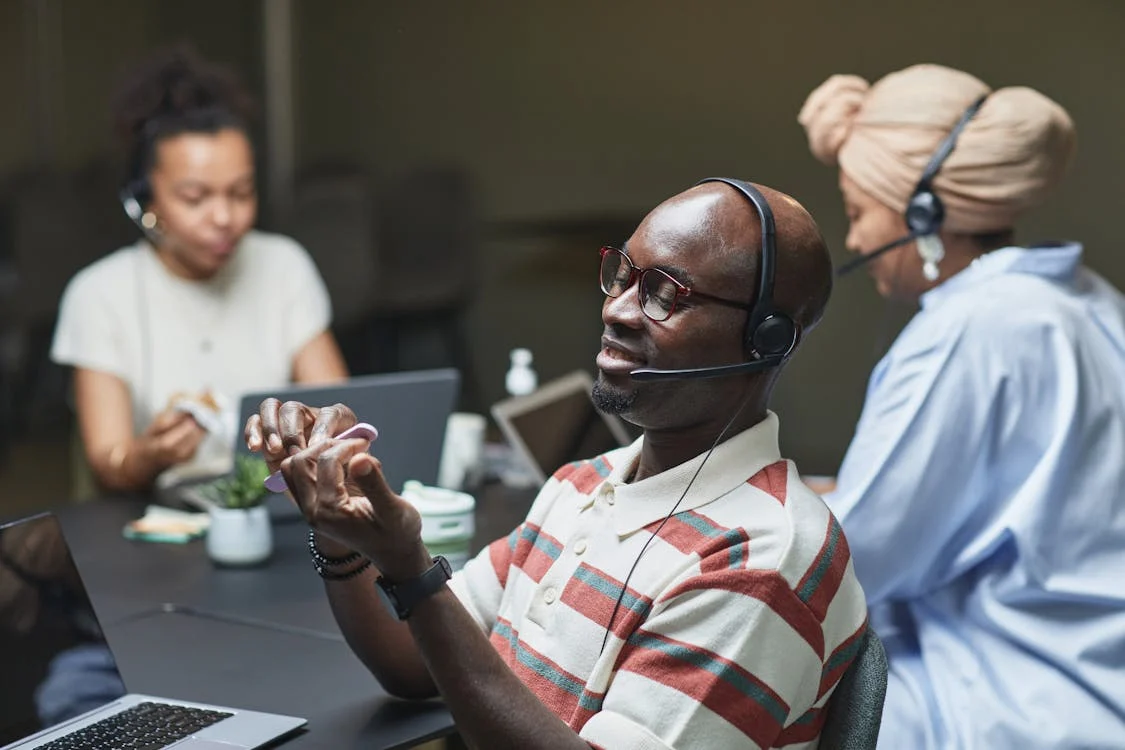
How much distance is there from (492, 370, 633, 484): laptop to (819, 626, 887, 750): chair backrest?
1.27 m

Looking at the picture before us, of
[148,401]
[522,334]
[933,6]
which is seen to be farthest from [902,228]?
[148,401]

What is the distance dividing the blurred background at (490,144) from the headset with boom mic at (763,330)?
4.54ft

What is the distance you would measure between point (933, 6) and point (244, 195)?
5.02 feet

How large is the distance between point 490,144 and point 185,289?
2.88 feet

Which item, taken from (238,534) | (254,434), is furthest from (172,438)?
(254,434)

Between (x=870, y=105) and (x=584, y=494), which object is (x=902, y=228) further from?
(x=584, y=494)

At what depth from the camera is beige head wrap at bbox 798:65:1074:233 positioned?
2086 mm

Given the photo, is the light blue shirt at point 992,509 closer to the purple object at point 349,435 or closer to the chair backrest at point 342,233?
the purple object at point 349,435

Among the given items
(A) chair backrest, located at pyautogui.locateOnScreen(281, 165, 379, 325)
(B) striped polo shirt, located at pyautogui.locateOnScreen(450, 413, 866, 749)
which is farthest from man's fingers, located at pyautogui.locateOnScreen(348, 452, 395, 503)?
(A) chair backrest, located at pyautogui.locateOnScreen(281, 165, 379, 325)

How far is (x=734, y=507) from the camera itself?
1.30 metres

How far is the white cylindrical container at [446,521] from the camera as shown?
195cm

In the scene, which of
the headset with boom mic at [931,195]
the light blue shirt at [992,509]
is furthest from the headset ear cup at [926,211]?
the light blue shirt at [992,509]

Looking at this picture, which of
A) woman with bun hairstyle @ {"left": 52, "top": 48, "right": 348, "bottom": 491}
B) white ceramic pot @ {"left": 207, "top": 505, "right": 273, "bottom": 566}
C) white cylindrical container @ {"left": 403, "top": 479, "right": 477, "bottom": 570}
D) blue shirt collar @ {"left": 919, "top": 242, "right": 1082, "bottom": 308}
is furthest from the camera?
woman with bun hairstyle @ {"left": 52, "top": 48, "right": 348, "bottom": 491}

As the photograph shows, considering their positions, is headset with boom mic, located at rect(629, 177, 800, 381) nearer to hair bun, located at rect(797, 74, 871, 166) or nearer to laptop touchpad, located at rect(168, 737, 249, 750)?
laptop touchpad, located at rect(168, 737, 249, 750)
